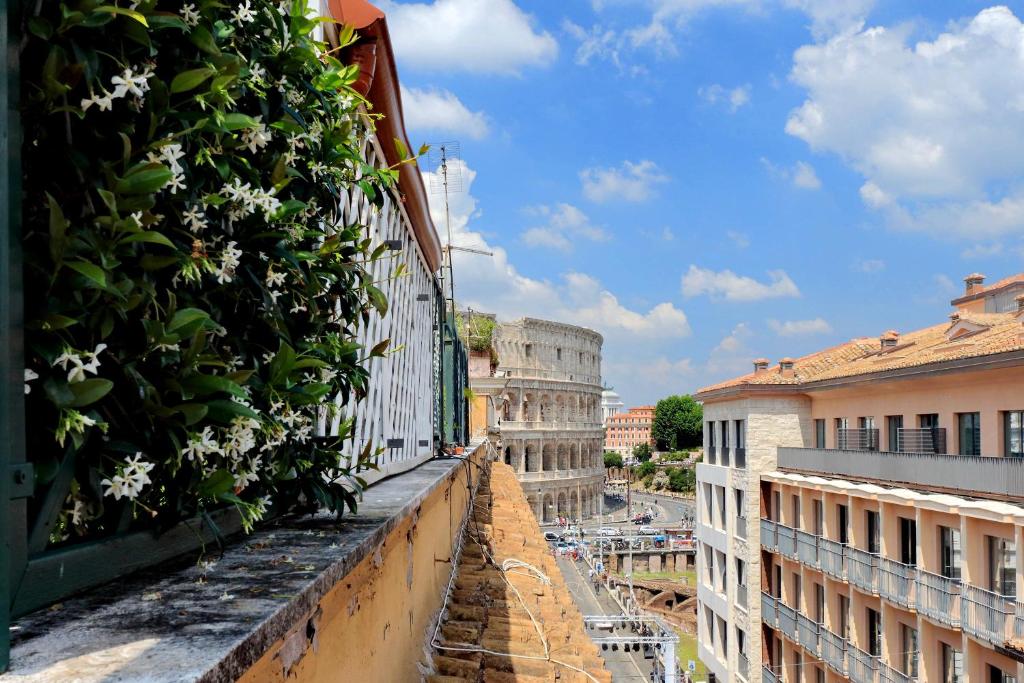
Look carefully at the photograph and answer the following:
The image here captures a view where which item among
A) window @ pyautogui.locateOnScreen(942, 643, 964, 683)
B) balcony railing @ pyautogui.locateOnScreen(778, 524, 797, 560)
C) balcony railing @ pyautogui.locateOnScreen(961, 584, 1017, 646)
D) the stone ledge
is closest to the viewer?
the stone ledge

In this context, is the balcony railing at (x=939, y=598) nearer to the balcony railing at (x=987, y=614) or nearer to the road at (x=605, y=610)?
the balcony railing at (x=987, y=614)

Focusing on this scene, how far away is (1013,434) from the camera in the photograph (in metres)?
18.5

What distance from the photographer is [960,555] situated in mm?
18062

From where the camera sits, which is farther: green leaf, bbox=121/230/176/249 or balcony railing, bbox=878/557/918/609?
balcony railing, bbox=878/557/918/609

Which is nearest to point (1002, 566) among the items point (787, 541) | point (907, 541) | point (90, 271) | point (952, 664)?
point (952, 664)

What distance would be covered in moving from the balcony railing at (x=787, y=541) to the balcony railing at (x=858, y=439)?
3174 millimetres

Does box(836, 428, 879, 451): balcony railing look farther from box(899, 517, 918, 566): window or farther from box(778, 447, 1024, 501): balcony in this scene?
box(899, 517, 918, 566): window

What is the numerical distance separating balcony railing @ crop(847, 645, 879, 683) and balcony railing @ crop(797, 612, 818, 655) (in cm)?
184

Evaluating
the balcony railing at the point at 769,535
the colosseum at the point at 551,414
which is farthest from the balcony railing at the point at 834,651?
the colosseum at the point at 551,414

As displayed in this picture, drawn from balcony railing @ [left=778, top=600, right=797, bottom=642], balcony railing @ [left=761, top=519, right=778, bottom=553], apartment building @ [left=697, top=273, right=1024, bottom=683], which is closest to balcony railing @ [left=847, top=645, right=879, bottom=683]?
apartment building @ [left=697, top=273, right=1024, bottom=683]

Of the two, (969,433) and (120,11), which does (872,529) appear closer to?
(969,433)

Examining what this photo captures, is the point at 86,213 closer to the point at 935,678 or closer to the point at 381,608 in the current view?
the point at 381,608

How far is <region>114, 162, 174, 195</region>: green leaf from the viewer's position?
1615 mm

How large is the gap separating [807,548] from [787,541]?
1465 mm
